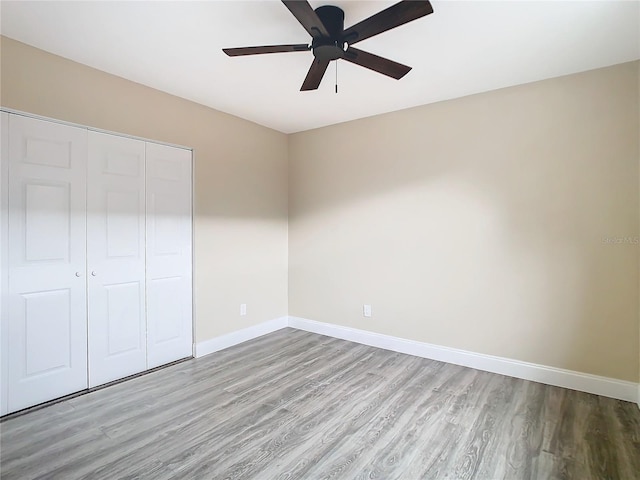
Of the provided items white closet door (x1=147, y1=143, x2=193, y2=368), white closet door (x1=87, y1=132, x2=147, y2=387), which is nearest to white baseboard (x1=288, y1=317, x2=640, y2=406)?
white closet door (x1=147, y1=143, x2=193, y2=368)

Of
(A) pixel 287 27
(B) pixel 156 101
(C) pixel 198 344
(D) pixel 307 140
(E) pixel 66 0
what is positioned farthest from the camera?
(D) pixel 307 140

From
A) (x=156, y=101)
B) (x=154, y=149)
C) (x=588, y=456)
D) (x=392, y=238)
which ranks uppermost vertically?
(x=156, y=101)

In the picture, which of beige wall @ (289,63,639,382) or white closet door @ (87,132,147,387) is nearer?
beige wall @ (289,63,639,382)

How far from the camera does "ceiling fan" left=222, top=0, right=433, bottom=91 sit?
1608 mm

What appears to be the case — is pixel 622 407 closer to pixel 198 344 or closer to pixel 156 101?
pixel 198 344

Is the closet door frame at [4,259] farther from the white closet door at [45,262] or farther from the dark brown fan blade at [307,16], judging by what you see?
the dark brown fan blade at [307,16]

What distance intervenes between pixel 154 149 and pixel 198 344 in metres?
1.95

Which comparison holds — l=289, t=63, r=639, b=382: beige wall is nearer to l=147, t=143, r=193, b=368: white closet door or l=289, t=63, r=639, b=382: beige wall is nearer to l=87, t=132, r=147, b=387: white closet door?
l=147, t=143, r=193, b=368: white closet door

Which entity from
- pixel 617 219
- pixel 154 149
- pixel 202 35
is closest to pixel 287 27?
pixel 202 35

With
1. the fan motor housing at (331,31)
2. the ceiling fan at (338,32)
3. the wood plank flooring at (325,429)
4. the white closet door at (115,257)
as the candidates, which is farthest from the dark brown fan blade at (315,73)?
the wood plank flooring at (325,429)

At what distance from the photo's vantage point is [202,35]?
2.27 meters

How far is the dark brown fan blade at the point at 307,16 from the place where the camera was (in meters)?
1.57

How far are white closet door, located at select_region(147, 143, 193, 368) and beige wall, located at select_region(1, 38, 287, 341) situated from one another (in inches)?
4.5

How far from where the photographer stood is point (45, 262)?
98.9 inches
